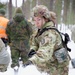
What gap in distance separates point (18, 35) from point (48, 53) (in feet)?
17.4

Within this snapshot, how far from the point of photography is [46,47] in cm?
342

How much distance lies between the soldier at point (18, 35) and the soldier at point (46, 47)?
4.40 m

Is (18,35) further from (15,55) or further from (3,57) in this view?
(3,57)

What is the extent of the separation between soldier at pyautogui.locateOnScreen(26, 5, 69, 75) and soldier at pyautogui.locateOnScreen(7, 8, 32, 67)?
14.4ft

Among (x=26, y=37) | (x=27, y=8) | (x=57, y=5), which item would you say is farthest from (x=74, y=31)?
(x=27, y=8)

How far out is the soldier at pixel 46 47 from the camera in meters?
3.35

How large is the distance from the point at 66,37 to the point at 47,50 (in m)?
0.83

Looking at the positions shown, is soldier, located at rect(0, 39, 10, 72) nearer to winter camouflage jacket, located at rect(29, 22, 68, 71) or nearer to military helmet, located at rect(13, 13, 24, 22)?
winter camouflage jacket, located at rect(29, 22, 68, 71)

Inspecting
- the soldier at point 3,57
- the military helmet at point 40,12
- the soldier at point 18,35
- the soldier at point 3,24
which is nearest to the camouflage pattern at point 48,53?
the military helmet at point 40,12

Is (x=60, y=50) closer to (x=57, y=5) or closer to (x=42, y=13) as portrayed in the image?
(x=42, y=13)

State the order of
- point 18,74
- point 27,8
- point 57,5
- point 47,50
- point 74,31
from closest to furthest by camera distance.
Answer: point 47,50
point 18,74
point 74,31
point 57,5
point 27,8

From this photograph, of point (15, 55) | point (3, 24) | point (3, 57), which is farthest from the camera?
point (15, 55)

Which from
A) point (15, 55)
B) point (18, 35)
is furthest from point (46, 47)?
point (15, 55)

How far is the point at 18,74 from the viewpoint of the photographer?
321 inches
